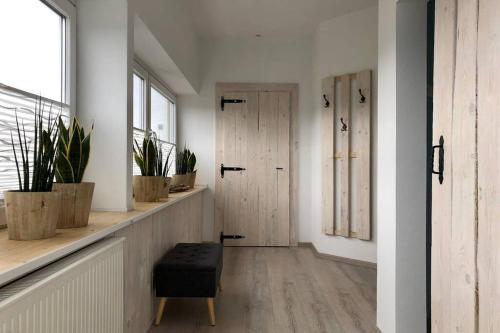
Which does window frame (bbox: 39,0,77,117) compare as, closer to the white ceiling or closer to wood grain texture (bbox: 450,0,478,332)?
wood grain texture (bbox: 450,0,478,332)

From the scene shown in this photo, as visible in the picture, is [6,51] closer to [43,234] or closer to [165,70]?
[43,234]

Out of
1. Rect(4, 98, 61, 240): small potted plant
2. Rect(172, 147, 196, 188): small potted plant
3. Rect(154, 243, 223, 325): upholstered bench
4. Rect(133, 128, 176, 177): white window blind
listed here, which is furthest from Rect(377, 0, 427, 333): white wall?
Rect(172, 147, 196, 188): small potted plant

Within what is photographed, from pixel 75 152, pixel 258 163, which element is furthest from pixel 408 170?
pixel 258 163

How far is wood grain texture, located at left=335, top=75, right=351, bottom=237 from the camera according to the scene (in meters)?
4.23

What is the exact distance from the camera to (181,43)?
373 cm

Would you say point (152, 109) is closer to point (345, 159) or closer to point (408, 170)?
point (345, 159)

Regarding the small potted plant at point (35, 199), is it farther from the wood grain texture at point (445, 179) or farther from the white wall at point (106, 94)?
the wood grain texture at point (445, 179)

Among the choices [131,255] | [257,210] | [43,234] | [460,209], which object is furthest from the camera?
[257,210]

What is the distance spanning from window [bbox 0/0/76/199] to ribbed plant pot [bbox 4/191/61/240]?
0.34 meters

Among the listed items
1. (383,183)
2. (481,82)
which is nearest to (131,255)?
(383,183)

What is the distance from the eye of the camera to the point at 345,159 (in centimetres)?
424

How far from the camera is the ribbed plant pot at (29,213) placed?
1277mm

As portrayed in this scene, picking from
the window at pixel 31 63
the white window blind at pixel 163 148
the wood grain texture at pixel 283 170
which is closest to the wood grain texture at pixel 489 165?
the window at pixel 31 63

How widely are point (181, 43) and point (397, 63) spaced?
7.50 feet
